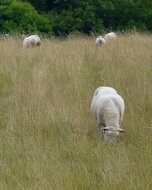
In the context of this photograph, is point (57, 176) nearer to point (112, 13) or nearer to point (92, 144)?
point (92, 144)

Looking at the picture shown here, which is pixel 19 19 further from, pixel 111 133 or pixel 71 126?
pixel 111 133

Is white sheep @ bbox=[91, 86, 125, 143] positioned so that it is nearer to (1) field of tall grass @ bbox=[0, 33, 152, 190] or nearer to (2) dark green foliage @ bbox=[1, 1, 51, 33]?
(1) field of tall grass @ bbox=[0, 33, 152, 190]

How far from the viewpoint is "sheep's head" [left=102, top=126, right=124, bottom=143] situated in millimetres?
5420

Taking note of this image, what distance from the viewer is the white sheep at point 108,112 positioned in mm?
5559

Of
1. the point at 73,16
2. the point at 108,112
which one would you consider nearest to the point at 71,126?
the point at 108,112

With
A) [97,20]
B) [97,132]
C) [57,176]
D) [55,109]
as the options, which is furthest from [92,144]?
[97,20]

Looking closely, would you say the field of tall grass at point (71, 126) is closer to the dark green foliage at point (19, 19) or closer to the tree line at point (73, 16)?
the dark green foliage at point (19, 19)

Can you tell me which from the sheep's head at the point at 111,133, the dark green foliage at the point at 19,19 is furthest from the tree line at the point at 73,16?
the sheep's head at the point at 111,133

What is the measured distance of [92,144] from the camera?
17.1ft

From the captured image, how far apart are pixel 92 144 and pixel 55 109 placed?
1385 millimetres

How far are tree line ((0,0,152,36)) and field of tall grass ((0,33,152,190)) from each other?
1555 centimetres

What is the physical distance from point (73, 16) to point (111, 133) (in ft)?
79.0

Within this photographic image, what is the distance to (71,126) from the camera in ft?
19.4

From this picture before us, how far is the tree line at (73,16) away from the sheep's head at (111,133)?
1980 centimetres
